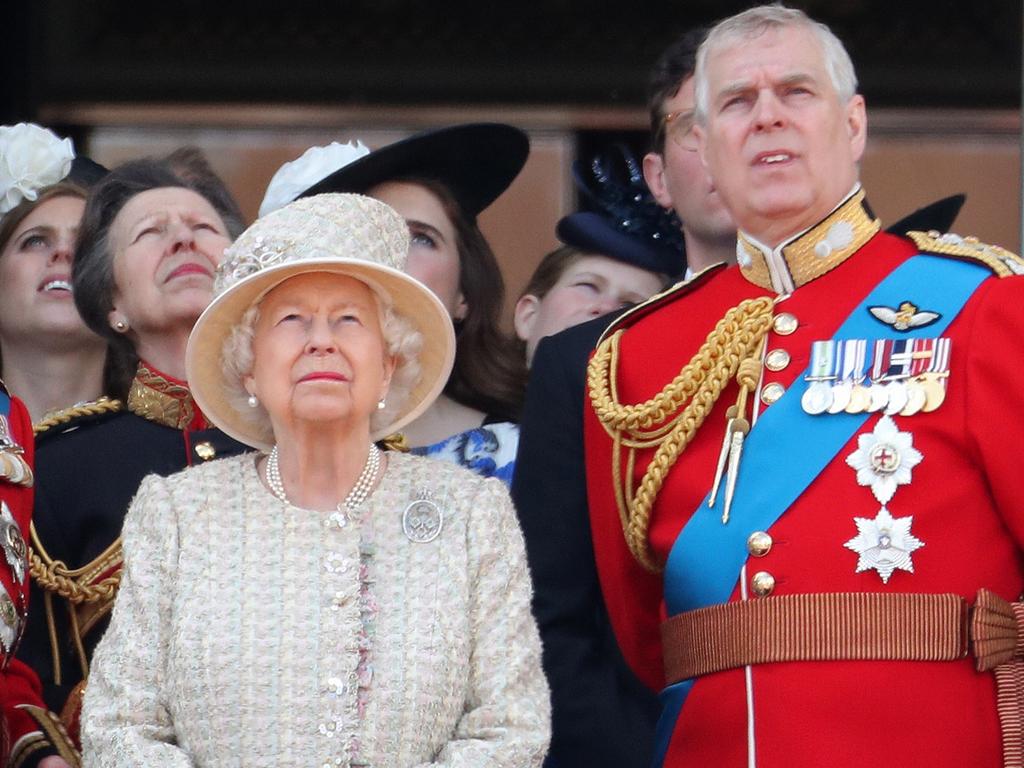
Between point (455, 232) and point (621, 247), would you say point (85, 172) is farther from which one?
point (621, 247)

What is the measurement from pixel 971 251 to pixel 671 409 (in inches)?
19.1

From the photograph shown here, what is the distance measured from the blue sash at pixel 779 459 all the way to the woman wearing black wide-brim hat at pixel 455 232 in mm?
1035

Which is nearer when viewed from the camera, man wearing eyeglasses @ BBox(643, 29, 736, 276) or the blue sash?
the blue sash

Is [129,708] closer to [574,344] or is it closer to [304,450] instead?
[304,450]

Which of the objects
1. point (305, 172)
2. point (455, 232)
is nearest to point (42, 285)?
point (305, 172)

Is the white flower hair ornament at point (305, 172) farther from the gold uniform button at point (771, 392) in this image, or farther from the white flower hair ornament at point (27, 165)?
the gold uniform button at point (771, 392)

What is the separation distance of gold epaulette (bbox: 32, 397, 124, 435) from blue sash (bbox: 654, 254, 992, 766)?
1.23 meters

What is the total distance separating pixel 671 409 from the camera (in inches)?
143

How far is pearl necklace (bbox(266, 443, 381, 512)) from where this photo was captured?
11.3ft

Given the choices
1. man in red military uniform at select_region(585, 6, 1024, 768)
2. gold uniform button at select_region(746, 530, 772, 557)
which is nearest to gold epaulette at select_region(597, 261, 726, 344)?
man in red military uniform at select_region(585, 6, 1024, 768)

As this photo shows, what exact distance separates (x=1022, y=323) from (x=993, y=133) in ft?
8.91

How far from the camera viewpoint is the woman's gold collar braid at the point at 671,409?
3596 millimetres

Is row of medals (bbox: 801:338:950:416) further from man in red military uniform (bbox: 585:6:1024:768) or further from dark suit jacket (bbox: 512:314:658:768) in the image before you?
dark suit jacket (bbox: 512:314:658:768)

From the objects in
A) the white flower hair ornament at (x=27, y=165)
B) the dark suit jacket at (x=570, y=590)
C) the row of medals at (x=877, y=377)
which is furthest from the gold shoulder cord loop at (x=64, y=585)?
the row of medals at (x=877, y=377)
